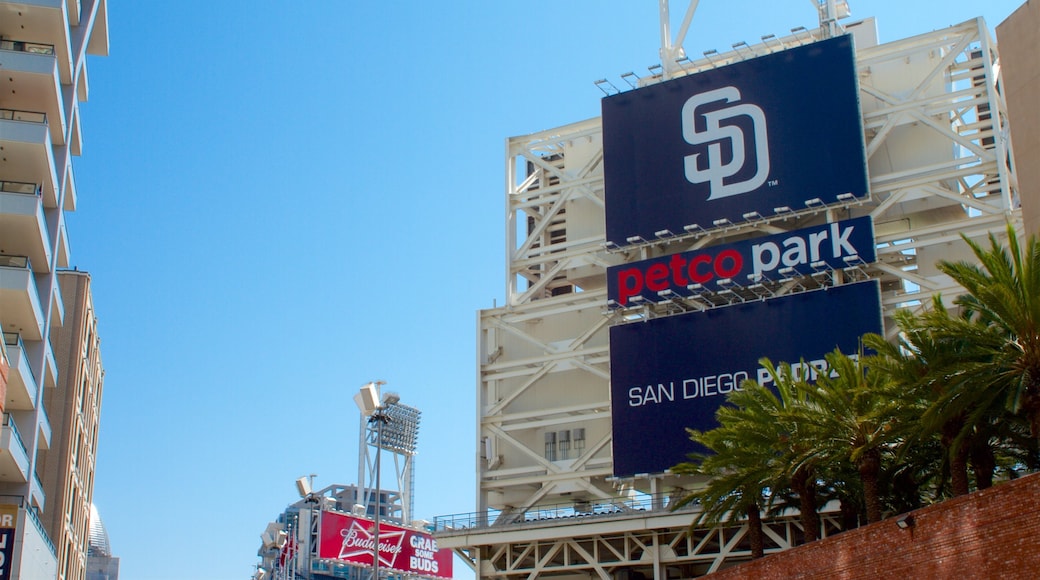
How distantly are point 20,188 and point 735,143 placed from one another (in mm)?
33490

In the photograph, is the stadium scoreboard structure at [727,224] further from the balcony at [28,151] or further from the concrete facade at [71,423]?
the concrete facade at [71,423]

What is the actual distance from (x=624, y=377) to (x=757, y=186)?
11443mm

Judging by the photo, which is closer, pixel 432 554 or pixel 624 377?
pixel 624 377

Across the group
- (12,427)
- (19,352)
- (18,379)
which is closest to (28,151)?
(19,352)

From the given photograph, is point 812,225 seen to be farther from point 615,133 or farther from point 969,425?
point 969,425

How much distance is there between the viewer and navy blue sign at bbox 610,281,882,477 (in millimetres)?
60094

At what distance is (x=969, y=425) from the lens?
3494cm

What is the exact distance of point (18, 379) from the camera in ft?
163

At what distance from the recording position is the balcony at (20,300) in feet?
168

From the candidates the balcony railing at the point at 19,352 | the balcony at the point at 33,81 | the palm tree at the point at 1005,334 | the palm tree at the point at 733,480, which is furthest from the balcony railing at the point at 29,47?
the palm tree at the point at 1005,334

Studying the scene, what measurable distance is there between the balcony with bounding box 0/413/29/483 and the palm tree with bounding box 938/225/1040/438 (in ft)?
108

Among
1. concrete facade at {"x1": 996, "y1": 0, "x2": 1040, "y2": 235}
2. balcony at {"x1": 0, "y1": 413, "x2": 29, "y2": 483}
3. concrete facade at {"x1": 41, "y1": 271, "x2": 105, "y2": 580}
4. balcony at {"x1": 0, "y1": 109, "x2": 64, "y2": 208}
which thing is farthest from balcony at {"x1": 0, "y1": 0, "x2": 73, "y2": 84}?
concrete facade at {"x1": 996, "y1": 0, "x2": 1040, "y2": 235}

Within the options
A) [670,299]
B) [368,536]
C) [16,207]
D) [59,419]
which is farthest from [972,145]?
[368,536]

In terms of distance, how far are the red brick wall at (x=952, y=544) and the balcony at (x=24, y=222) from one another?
3263 cm
